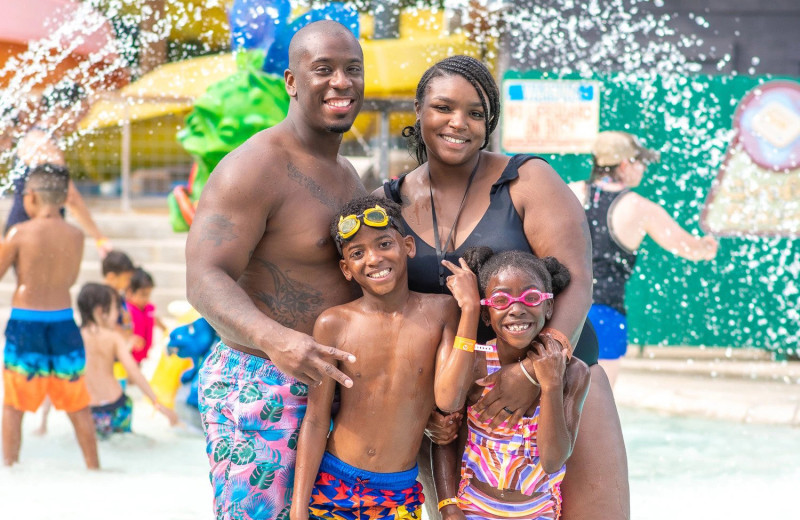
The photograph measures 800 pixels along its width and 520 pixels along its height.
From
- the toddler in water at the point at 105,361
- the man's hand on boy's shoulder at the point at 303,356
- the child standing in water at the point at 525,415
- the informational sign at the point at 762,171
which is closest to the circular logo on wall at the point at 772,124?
the informational sign at the point at 762,171

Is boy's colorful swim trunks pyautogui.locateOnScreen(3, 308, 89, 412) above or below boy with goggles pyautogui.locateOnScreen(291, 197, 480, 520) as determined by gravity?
below

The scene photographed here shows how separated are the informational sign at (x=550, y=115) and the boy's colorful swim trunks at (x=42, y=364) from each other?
4466 millimetres

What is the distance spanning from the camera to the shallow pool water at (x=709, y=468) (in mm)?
5355

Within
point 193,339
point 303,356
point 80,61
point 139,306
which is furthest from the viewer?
→ point 80,61

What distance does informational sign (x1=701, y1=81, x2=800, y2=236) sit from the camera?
881cm

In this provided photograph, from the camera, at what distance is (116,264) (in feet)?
23.1

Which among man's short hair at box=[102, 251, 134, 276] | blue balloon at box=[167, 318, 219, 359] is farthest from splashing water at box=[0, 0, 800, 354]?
blue balloon at box=[167, 318, 219, 359]

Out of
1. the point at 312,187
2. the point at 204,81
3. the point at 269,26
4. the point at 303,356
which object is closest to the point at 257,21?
the point at 269,26

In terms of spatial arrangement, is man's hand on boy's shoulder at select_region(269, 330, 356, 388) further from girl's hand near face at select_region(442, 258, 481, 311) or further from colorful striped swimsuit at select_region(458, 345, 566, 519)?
colorful striped swimsuit at select_region(458, 345, 566, 519)

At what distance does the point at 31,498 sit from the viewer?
17.8 feet

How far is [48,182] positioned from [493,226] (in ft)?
12.7

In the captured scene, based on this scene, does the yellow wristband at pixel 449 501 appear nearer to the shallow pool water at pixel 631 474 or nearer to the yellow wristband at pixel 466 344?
the yellow wristband at pixel 466 344

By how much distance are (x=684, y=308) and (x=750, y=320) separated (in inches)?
24.0

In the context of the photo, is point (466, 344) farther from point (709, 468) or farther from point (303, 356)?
point (709, 468)
